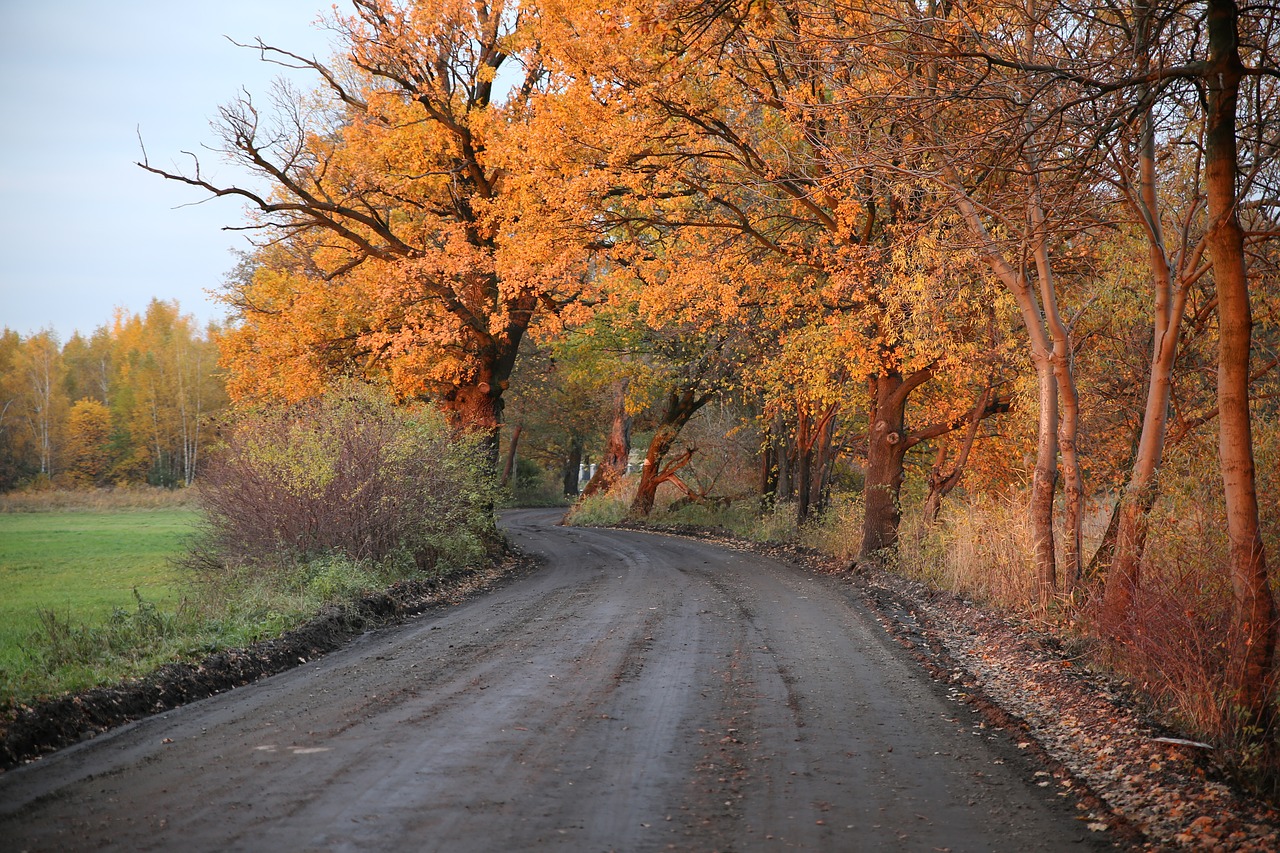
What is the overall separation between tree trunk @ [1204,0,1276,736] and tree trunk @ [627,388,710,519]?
2341cm

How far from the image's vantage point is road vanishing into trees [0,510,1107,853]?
14.9 feet

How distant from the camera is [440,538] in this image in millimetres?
15914

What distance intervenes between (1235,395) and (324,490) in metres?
11.2

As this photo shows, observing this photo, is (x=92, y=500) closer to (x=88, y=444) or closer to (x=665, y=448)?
(x=88, y=444)

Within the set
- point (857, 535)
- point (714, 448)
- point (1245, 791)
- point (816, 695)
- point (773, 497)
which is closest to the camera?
point (1245, 791)

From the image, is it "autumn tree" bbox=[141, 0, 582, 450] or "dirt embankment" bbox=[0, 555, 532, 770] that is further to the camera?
"autumn tree" bbox=[141, 0, 582, 450]

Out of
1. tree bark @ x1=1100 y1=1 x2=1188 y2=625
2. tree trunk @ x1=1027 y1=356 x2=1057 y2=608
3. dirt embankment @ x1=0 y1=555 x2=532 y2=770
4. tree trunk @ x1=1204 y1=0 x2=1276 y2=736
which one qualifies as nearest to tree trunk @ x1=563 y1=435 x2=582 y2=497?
dirt embankment @ x1=0 y1=555 x2=532 y2=770

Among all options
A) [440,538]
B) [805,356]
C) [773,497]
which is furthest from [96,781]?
[773,497]

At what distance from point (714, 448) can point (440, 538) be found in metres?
18.6

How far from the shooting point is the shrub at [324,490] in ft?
43.1

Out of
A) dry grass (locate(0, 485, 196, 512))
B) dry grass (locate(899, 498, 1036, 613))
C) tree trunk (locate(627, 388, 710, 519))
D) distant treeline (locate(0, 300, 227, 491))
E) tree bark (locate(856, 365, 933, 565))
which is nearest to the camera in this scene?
dry grass (locate(899, 498, 1036, 613))

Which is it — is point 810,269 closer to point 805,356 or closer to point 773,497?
point 805,356

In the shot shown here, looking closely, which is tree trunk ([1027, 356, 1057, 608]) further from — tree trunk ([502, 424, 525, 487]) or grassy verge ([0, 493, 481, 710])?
tree trunk ([502, 424, 525, 487])

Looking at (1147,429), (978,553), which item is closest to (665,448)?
(978,553)
